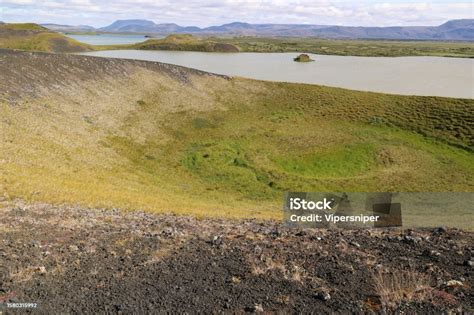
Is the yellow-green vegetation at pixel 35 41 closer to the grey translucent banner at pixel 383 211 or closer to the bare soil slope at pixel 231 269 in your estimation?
the grey translucent banner at pixel 383 211

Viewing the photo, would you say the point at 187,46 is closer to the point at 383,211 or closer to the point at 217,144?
the point at 217,144

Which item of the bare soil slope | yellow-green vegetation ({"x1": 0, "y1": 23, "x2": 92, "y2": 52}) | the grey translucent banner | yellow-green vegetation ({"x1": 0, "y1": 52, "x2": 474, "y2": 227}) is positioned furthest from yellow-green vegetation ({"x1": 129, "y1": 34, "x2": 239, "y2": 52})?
the bare soil slope

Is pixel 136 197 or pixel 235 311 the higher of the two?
pixel 235 311

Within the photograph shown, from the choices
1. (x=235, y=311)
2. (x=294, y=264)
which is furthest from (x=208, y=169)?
(x=235, y=311)

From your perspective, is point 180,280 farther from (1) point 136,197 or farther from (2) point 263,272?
Answer: (1) point 136,197

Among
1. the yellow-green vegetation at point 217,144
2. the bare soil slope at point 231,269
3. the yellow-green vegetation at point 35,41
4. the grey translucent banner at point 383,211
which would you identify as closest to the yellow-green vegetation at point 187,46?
the yellow-green vegetation at point 35,41
